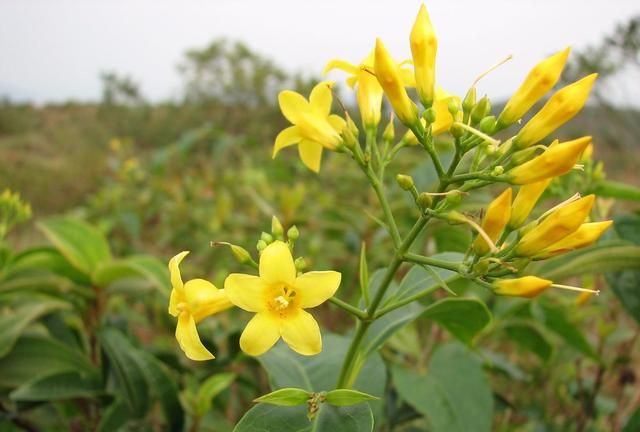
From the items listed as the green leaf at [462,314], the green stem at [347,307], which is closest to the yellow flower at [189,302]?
the green stem at [347,307]

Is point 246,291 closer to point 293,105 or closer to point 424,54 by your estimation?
point 293,105

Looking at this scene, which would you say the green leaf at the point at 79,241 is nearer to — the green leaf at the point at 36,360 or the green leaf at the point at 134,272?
the green leaf at the point at 134,272

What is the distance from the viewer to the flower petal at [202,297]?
3.63 ft

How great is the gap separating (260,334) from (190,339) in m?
0.15

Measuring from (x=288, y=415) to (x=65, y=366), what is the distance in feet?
3.58

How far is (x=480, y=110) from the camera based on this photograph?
3.71 ft

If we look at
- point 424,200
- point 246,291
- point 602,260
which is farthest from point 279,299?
point 602,260

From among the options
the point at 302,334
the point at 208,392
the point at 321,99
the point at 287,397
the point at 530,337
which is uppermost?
the point at 321,99

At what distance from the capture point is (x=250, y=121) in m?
12.0

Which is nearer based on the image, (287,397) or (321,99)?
(287,397)

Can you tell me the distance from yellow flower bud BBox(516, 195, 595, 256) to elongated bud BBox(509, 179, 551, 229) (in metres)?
0.08

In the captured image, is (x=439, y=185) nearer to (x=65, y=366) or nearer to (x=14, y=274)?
(x=65, y=366)

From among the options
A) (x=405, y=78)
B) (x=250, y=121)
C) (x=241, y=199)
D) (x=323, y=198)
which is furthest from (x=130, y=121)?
(x=405, y=78)

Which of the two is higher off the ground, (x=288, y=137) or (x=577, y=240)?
(x=288, y=137)
